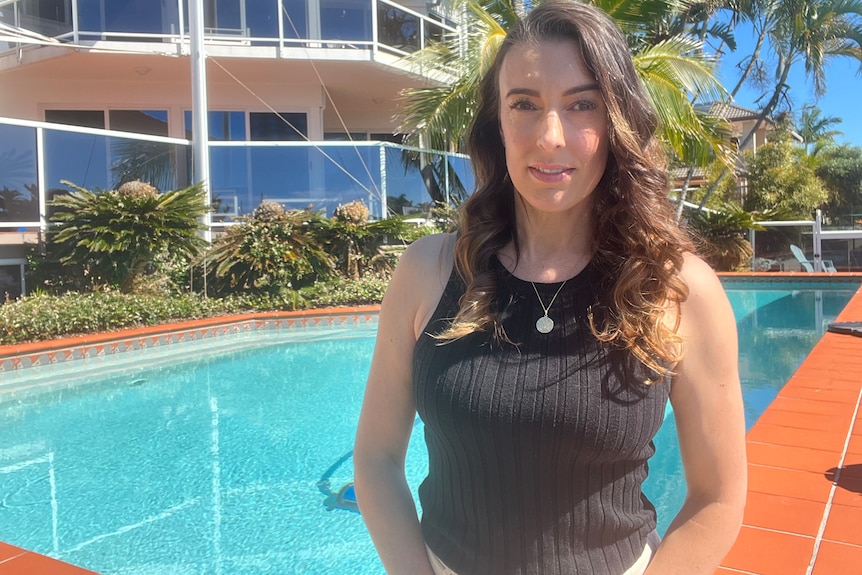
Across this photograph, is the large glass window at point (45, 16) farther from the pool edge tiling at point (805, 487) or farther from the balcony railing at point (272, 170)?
the pool edge tiling at point (805, 487)

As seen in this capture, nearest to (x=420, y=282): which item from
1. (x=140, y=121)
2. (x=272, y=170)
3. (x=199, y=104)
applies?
(x=272, y=170)

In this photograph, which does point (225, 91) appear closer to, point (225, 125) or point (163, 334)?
point (225, 125)

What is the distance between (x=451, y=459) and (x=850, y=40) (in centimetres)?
2101

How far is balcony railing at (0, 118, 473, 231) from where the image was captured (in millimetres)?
10570

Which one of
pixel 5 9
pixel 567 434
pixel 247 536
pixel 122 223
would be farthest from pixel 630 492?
pixel 5 9

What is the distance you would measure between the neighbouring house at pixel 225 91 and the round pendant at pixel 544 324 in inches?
395

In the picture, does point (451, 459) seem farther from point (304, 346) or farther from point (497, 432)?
point (304, 346)

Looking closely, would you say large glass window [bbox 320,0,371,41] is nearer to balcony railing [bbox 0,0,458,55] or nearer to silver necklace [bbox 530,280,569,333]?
balcony railing [bbox 0,0,458,55]

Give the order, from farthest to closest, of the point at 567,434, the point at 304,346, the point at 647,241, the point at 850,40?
the point at 850,40, the point at 304,346, the point at 647,241, the point at 567,434

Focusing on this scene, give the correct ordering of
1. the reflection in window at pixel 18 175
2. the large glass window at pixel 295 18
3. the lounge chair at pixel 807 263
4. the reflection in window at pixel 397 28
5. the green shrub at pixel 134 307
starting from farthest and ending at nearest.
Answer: the lounge chair at pixel 807 263
the reflection in window at pixel 397 28
the large glass window at pixel 295 18
the reflection in window at pixel 18 175
the green shrub at pixel 134 307

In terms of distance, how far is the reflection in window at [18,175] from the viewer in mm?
9500

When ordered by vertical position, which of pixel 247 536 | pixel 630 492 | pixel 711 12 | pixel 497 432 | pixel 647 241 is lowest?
pixel 247 536

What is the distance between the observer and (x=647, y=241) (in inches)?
44.4

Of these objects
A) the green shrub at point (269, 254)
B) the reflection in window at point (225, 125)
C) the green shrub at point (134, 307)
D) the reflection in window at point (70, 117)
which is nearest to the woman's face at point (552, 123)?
the green shrub at point (134, 307)
